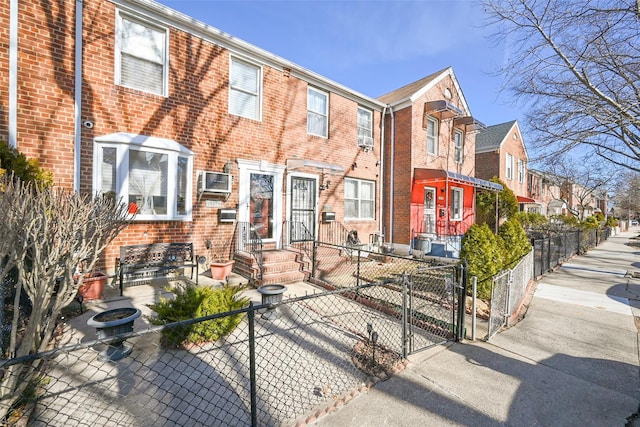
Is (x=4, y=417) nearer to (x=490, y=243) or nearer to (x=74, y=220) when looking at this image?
(x=74, y=220)

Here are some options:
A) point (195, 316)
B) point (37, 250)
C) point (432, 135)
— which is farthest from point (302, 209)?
point (432, 135)

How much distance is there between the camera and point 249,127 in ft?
26.9

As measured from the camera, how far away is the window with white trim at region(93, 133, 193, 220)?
6067mm

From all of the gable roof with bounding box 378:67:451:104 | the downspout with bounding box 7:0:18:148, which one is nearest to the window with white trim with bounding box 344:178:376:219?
the gable roof with bounding box 378:67:451:104

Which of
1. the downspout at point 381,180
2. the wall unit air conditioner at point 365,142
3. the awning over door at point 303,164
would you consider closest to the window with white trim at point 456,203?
the downspout at point 381,180

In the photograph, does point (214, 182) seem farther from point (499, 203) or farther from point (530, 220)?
point (530, 220)

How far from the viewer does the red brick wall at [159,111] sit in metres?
5.42

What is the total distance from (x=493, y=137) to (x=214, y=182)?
71.4ft

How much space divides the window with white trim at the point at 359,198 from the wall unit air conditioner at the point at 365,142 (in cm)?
134

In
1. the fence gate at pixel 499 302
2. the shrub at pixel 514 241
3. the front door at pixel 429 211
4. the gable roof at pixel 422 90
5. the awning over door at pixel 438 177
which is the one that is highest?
the gable roof at pixel 422 90

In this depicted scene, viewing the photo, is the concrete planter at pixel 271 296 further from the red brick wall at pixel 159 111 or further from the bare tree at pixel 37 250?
the red brick wall at pixel 159 111

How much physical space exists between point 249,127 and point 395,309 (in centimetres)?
617

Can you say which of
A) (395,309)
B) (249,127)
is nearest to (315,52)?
(249,127)

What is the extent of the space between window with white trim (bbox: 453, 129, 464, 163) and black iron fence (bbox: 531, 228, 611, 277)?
5135mm
